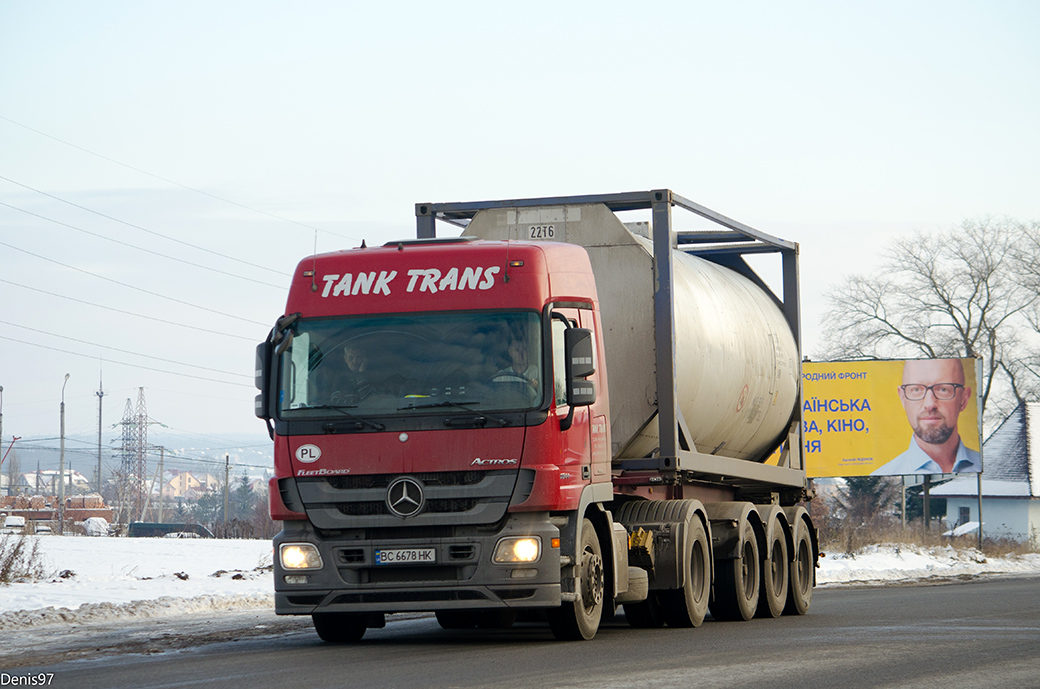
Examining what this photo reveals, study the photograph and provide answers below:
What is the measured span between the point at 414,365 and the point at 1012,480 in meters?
62.3

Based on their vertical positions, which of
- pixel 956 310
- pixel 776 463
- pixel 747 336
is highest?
pixel 956 310

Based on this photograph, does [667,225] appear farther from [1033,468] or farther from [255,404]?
[1033,468]

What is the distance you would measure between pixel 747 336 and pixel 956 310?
5688 centimetres

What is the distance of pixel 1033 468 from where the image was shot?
66688 mm

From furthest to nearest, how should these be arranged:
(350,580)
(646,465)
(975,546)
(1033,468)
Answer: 1. (1033,468)
2. (975,546)
3. (646,465)
4. (350,580)

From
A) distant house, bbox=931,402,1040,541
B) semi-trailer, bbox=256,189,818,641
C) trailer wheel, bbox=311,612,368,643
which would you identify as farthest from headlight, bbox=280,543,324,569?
distant house, bbox=931,402,1040,541

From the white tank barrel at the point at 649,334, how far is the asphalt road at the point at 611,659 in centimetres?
203

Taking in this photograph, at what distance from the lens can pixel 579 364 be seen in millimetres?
10586

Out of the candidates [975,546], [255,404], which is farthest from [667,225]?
[975,546]

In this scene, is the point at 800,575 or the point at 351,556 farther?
the point at 800,575

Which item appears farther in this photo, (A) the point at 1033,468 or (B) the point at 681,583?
(A) the point at 1033,468

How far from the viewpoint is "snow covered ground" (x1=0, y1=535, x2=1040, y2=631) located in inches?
614

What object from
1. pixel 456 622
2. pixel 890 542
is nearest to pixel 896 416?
pixel 890 542

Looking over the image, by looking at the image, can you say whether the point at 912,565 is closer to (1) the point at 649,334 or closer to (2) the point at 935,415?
(2) the point at 935,415
